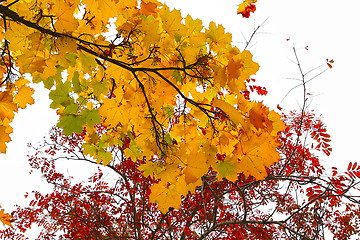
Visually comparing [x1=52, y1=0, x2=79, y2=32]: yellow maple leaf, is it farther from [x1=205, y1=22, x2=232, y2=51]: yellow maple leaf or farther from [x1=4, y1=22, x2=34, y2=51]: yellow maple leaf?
[x1=205, y1=22, x2=232, y2=51]: yellow maple leaf

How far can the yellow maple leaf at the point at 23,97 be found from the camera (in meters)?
1.90

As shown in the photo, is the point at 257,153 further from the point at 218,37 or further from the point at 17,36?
the point at 17,36

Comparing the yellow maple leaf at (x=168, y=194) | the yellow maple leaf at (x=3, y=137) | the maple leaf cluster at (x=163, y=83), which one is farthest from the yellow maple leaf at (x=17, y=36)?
the yellow maple leaf at (x=168, y=194)

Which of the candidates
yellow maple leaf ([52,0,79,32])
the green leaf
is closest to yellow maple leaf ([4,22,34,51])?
yellow maple leaf ([52,0,79,32])

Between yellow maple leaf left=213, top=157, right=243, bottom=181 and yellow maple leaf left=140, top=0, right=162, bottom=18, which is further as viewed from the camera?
yellow maple leaf left=140, top=0, right=162, bottom=18

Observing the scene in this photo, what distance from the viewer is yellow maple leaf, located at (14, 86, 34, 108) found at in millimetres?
1898

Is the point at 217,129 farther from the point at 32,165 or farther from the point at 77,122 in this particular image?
the point at 32,165

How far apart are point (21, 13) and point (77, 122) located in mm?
733

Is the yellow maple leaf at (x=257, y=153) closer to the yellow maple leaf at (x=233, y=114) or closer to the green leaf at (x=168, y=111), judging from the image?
the yellow maple leaf at (x=233, y=114)

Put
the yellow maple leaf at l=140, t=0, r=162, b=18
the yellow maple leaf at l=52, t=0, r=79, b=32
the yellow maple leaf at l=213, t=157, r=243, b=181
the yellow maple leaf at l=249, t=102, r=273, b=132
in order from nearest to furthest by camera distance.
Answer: the yellow maple leaf at l=52, t=0, r=79, b=32 < the yellow maple leaf at l=249, t=102, r=273, b=132 < the yellow maple leaf at l=213, t=157, r=243, b=181 < the yellow maple leaf at l=140, t=0, r=162, b=18

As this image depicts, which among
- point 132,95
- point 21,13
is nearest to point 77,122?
point 132,95

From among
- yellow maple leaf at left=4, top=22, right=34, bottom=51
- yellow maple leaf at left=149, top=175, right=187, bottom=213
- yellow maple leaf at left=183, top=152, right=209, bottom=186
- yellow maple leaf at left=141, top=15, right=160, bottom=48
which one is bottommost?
yellow maple leaf at left=149, top=175, right=187, bottom=213

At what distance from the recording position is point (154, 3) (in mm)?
1596

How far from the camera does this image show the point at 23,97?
75.1 inches
